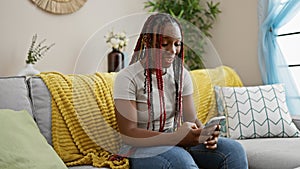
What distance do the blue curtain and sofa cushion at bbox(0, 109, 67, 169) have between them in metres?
1.86

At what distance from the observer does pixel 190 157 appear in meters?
1.70

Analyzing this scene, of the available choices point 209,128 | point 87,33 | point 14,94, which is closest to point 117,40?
point 87,33

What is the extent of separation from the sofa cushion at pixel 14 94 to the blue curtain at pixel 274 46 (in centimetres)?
180

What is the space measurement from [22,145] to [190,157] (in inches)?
25.3

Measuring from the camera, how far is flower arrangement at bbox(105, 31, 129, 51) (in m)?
3.26

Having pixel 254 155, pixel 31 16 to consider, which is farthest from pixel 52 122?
pixel 31 16

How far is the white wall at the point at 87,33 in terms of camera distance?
10.1 feet

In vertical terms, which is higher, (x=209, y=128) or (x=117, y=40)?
(x=117, y=40)

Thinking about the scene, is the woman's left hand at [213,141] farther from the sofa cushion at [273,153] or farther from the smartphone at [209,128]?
the sofa cushion at [273,153]

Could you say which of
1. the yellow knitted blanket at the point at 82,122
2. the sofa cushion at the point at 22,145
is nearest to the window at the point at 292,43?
the yellow knitted blanket at the point at 82,122

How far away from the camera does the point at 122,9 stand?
3641 mm

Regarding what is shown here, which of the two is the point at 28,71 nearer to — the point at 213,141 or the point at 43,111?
the point at 43,111

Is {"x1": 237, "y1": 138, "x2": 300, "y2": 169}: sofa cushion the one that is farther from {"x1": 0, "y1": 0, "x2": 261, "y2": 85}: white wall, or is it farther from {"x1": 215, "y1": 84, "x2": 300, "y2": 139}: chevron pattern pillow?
{"x1": 0, "y1": 0, "x2": 261, "y2": 85}: white wall

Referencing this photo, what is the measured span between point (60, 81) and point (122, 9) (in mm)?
1768
